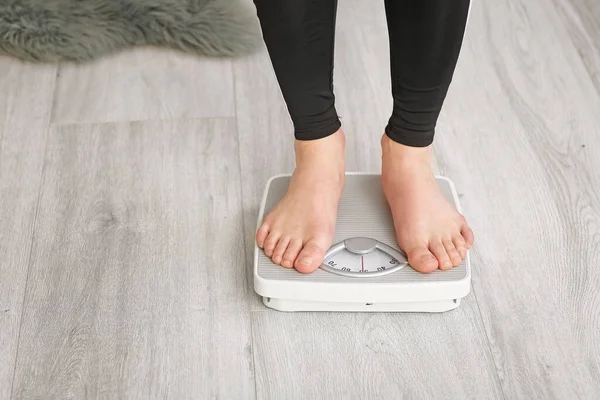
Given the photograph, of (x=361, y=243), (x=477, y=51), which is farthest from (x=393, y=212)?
(x=477, y=51)

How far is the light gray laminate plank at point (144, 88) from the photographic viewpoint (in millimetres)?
1351

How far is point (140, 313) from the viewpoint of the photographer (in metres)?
1.03

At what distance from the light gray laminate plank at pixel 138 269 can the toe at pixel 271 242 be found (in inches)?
3.3

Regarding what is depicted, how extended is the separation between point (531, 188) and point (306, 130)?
404 millimetres

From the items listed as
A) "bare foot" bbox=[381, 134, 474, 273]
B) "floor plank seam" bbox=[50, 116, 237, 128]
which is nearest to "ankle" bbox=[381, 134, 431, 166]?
"bare foot" bbox=[381, 134, 474, 273]

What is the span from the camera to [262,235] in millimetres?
1032

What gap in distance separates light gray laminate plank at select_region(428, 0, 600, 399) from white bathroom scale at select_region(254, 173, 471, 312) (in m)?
0.09

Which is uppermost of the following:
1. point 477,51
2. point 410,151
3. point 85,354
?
point 410,151

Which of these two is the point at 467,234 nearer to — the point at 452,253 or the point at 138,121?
the point at 452,253

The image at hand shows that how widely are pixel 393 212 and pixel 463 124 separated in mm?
353

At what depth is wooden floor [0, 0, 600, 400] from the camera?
0.97 metres

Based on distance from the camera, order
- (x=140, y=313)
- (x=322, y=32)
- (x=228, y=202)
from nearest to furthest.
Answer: (x=322, y=32) → (x=140, y=313) → (x=228, y=202)

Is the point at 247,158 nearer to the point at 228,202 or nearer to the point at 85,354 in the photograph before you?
the point at 228,202

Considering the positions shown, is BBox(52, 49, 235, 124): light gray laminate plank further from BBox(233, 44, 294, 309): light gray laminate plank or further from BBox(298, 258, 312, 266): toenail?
BBox(298, 258, 312, 266): toenail
